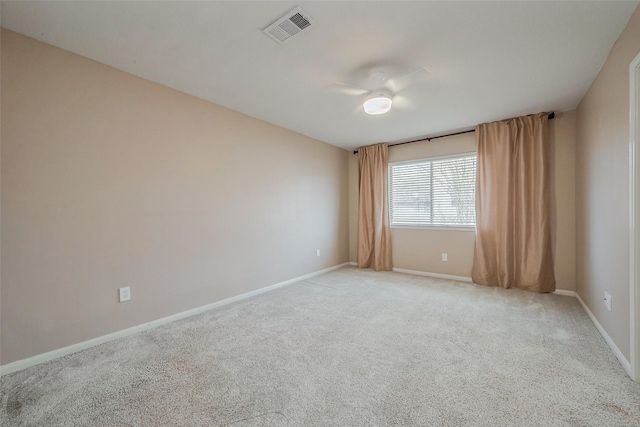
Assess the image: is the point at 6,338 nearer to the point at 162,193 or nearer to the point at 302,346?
the point at 162,193

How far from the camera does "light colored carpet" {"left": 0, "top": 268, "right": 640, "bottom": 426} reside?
141 cm

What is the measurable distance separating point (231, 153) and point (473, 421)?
331 cm

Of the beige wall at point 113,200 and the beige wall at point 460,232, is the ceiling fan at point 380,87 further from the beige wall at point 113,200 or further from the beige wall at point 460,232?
the beige wall at point 460,232

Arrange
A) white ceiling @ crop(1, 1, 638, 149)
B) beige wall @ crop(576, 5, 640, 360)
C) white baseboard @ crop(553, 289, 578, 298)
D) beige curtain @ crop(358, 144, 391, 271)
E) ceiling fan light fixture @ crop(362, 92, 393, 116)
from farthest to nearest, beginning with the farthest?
1. beige curtain @ crop(358, 144, 391, 271)
2. white baseboard @ crop(553, 289, 578, 298)
3. ceiling fan light fixture @ crop(362, 92, 393, 116)
4. beige wall @ crop(576, 5, 640, 360)
5. white ceiling @ crop(1, 1, 638, 149)

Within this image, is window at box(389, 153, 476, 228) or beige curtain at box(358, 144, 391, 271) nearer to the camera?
window at box(389, 153, 476, 228)

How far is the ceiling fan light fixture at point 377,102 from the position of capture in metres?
2.52

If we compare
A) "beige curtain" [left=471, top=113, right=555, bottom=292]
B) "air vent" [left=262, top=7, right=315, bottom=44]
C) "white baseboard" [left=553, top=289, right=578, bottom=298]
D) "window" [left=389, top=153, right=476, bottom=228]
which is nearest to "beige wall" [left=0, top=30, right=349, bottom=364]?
"air vent" [left=262, top=7, right=315, bottom=44]

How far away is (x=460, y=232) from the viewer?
13.7ft

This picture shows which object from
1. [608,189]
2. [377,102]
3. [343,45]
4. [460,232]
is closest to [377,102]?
[377,102]

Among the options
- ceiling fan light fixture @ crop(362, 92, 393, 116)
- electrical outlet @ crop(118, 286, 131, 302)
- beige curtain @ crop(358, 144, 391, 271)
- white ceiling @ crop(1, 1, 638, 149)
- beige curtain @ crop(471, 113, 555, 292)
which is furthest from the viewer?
beige curtain @ crop(358, 144, 391, 271)

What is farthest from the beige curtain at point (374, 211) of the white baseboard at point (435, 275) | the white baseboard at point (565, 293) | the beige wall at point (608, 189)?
the beige wall at point (608, 189)

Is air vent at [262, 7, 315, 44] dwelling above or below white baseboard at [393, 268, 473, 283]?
above

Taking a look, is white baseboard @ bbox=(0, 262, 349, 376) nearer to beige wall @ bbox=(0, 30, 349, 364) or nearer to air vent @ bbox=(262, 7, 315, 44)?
beige wall @ bbox=(0, 30, 349, 364)

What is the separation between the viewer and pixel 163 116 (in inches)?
104
